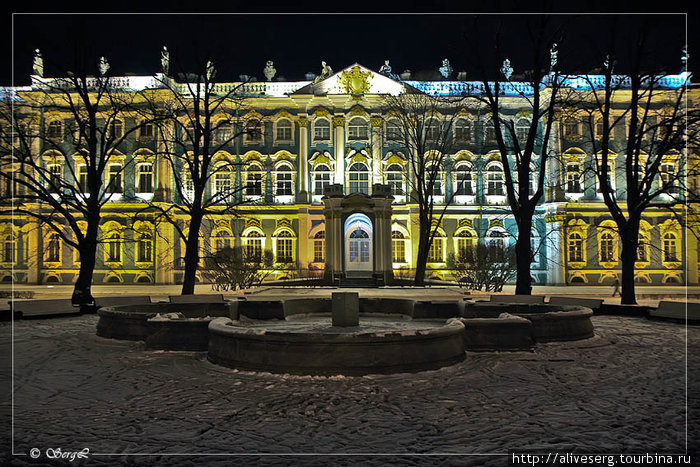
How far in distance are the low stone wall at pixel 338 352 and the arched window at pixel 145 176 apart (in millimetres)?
30863

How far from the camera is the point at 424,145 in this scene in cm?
2847

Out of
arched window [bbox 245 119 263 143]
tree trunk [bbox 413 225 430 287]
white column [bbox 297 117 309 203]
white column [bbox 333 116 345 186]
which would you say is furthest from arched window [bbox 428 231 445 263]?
arched window [bbox 245 119 263 143]

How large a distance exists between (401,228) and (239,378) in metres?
28.3

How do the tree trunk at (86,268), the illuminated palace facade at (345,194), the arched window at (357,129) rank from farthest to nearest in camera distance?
the arched window at (357,129)
the illuminated palace facade at (345,194)
the tree trunk at (86,268)

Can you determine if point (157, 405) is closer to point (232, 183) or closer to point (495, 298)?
point (495, 298)

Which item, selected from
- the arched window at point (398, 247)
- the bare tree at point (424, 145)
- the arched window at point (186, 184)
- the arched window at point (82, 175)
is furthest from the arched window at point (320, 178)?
the arched window at point (82, 175)

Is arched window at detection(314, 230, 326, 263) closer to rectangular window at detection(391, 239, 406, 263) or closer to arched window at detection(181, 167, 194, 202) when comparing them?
→ rectangular window at detection(391, 239, 406, 263)

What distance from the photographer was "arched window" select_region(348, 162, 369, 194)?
118 ft

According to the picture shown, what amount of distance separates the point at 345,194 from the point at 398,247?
508 cm

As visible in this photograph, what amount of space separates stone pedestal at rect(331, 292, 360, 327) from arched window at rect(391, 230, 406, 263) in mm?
24710

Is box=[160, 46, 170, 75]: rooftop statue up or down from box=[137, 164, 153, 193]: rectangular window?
up

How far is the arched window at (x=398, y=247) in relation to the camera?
116 ft

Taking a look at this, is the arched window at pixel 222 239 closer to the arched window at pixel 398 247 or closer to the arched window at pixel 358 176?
the arched window at pixel 358 176

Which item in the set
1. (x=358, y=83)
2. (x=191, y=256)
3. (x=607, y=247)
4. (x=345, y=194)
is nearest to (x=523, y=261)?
(x=191, y=256)
